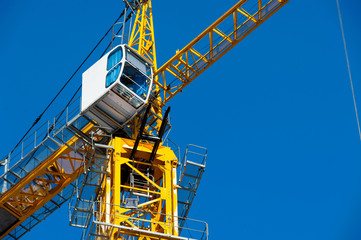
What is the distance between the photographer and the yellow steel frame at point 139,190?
41531 millimetres

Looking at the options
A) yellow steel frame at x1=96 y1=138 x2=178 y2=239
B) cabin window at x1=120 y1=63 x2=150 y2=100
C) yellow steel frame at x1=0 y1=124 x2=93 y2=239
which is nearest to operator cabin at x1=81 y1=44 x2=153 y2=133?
cabin window at x1=120 y1=63 x2=150 y2=100

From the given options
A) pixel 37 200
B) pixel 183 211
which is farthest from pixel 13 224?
pixel 183 211

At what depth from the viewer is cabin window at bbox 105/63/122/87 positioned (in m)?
44.5

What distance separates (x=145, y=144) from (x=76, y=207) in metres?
4.75

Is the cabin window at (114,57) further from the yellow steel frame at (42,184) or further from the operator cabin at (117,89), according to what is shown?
the yellow steel frame at (42,184)

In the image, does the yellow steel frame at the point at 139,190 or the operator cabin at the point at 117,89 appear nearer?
the yellow steel frame at the point at 139,190

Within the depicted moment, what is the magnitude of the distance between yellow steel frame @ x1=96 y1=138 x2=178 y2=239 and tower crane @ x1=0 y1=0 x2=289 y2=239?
5cm

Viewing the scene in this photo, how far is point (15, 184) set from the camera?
49781 mm

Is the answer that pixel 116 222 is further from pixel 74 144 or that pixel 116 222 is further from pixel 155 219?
pixel 74 144

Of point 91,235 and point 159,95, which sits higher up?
point 159,95

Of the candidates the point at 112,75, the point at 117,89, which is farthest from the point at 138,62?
the point at 117,89

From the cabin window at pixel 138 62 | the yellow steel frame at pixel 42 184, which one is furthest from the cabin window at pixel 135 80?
the yellow steel frame at pixel 42 184

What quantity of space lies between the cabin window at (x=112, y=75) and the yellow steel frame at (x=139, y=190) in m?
2.74

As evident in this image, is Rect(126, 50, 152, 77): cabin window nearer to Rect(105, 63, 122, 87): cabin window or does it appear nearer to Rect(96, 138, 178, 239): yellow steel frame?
Rect(105, 63, 122, 87): cabin window
